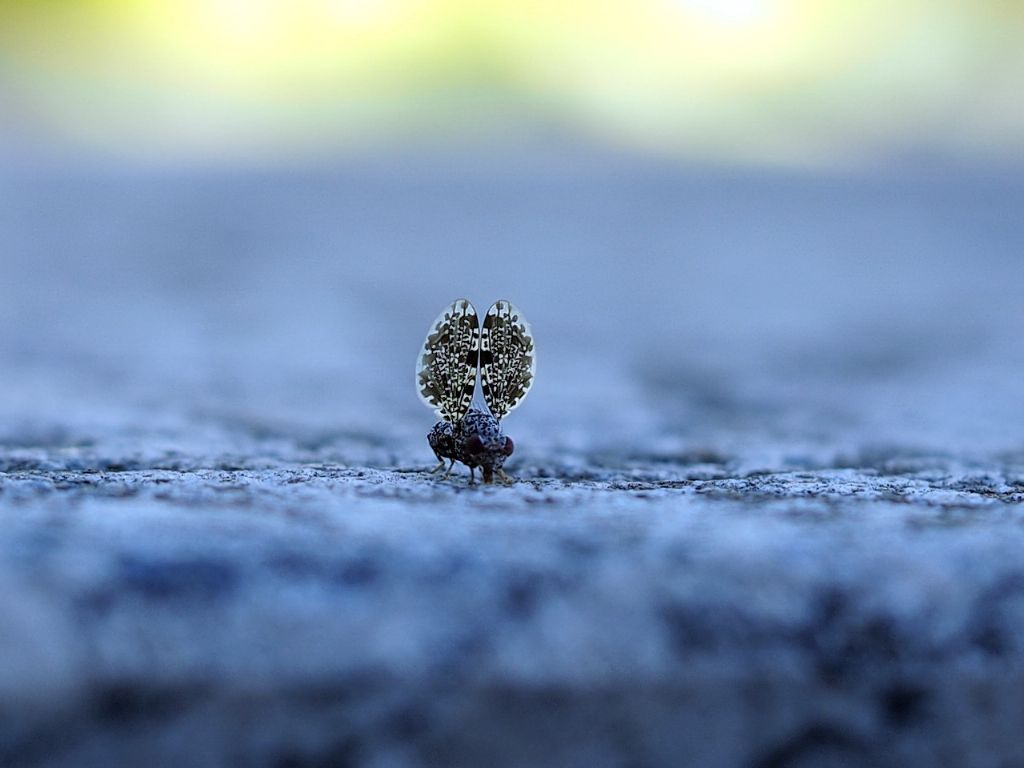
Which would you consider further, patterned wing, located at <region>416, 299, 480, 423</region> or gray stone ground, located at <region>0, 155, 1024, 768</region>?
patterned wing, located at <region>416, 299, 480, 423</region>

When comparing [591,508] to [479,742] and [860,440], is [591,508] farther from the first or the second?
[860,440]

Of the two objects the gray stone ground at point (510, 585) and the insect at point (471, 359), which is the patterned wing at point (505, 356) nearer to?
the insect at point (471, 359)

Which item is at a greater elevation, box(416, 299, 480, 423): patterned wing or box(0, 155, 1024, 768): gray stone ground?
box(416, 299, 480, 423): patterned wing

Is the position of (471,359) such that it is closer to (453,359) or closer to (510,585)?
(453,359)

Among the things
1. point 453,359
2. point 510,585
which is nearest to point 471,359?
point 453,359

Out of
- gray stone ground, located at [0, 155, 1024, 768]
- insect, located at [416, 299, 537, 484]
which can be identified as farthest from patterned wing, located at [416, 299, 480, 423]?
gray stone ground, located at [0, 155, 1024, 768]

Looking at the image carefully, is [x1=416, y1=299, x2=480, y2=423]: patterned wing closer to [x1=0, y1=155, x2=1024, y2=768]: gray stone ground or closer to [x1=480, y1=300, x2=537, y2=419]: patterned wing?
[x1=480, y1=300, x2=537, y2=419]: patterned wing
